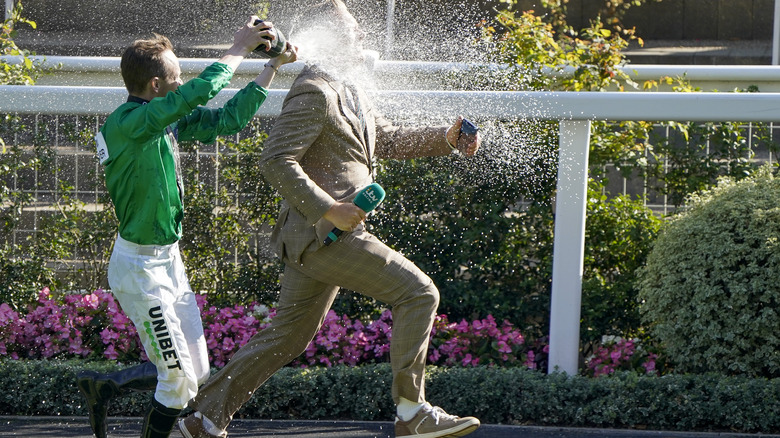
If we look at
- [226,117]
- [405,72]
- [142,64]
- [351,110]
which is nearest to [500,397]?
[351,110]

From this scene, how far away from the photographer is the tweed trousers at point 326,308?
3691mm

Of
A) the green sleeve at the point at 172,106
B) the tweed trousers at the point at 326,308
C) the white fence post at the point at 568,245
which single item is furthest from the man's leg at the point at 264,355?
the white fence post at the point at 568,245

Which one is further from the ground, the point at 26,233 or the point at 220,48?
the point at 220,48

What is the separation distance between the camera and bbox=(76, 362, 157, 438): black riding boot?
12.2ft

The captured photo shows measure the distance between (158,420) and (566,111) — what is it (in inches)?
91.6

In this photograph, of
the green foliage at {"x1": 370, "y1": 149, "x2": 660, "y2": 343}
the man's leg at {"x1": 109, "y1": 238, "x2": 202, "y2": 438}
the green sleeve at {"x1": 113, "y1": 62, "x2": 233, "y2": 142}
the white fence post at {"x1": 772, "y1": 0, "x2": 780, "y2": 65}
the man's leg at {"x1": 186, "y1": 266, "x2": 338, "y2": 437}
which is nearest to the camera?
the green sleeve at {"x1": 113, "y1": 62, "x2": 233, "y2": 142}

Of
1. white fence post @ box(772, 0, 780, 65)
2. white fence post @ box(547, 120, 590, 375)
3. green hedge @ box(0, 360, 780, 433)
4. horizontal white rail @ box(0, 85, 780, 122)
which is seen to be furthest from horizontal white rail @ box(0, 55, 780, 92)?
white fence post @ box(772, 0, 780, 65)

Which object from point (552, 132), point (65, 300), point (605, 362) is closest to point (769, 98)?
point (552, 132)

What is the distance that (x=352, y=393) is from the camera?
4570mm

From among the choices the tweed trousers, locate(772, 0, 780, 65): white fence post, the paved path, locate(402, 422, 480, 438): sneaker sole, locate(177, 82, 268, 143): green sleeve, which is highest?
locate(772, 0, 780, 65): white fence post

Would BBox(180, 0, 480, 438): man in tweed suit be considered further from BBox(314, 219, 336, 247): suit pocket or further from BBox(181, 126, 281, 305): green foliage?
BBox(181, 126, 281, 305): green foliage

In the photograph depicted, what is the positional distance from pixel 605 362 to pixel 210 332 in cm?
204

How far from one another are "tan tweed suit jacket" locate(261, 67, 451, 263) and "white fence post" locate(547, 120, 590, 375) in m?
1.16

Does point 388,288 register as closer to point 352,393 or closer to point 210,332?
point 352,393
